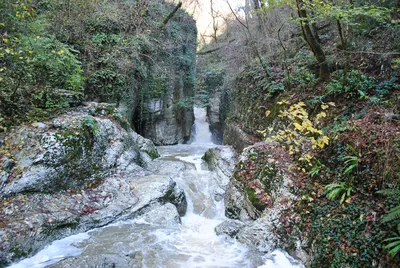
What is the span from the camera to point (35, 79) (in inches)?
289

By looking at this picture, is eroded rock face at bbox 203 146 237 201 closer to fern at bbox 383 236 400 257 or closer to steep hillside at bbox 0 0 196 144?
fern at bbox 383 236 400 257

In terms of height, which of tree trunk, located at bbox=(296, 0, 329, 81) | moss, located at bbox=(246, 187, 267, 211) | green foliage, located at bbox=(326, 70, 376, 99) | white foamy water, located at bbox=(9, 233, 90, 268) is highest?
tree trunk, located at bbox=(296, 0, 329, 81)

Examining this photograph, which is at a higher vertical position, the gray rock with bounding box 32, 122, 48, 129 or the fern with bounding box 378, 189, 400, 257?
the gray rock with bounding box 32, 122, 48, 129

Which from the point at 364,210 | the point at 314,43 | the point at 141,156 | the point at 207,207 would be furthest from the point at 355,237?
the point at 141,156

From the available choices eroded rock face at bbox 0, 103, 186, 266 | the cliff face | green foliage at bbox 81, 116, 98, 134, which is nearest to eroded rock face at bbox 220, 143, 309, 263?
eroded rock face at bbox 0, 103, 186, 266

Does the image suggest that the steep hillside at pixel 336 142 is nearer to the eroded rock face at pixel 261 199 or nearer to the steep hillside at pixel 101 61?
the eroded rock face at pixel 261 199

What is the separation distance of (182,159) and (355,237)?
8795 mm

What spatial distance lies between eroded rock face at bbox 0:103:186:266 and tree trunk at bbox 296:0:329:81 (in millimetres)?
5709

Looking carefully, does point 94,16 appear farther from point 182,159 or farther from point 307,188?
point 307,188

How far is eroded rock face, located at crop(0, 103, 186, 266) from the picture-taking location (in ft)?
16.9

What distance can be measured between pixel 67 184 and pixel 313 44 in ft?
25.0

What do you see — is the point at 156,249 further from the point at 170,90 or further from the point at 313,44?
the point at 170,90

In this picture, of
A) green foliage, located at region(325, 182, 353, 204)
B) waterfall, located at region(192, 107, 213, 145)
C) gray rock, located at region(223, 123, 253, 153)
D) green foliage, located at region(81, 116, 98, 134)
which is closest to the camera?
green foliage, located at region(325, 182, 353, 204)

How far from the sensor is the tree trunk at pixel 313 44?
6.42 metres
